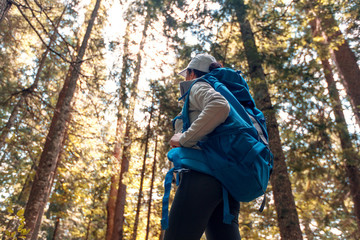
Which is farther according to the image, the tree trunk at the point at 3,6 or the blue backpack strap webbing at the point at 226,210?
the tree trunk at the point at 3,6

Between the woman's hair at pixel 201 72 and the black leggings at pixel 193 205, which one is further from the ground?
the woman's hair at pixel 201 72

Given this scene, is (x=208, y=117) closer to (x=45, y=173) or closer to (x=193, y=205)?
(x=193, y=205)

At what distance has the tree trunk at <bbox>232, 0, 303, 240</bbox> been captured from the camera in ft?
16.3

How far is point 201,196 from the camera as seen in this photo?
1.46 meters

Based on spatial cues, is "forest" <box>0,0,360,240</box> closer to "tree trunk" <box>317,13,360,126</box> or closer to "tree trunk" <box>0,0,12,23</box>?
"tree trunk" <box>317,13,360,126</box>

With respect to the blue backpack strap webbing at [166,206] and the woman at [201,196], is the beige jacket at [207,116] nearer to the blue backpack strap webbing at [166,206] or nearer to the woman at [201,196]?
the woman at [201,196]

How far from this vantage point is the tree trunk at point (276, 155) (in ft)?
16.3

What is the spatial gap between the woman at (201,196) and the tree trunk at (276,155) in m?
3.90

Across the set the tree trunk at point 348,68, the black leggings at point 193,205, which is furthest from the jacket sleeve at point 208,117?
the tree trunk at point 348,68

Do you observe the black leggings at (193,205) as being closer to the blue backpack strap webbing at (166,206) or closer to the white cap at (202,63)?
the blue backpack strap webbing at (166,206)

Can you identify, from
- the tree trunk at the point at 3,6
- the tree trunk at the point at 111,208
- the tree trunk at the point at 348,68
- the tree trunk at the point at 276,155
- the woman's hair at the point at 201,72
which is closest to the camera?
the woman's hair at the point at 201,72

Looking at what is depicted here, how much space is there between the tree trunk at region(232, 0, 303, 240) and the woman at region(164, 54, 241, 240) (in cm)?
390

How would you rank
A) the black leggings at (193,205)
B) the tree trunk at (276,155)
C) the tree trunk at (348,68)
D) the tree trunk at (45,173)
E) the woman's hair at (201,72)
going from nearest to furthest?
1. the black leggings at (193,205)
2. the woman's hair at (201,72)
3. the tree trunk at (276,155)
4. the tree trunk at (45,173)
5. the tree trunk at (348,68)

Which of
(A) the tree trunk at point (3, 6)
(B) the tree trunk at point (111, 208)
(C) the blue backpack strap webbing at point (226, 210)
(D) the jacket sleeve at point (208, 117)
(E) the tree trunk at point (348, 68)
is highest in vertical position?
(E) the tree trunk at point (348, 68)
